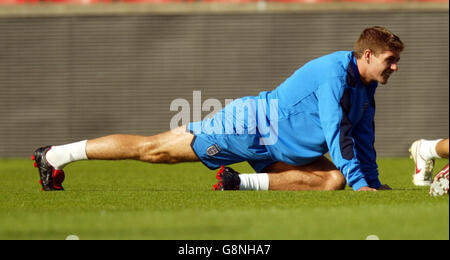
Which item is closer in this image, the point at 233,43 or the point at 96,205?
the point at 96,205

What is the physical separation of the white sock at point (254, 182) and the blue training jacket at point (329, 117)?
205mm

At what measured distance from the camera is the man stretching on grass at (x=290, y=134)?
495 centimetres

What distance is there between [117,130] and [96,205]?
26.9 feet

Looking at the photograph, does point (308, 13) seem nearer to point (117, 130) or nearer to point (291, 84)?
point (117, 130)

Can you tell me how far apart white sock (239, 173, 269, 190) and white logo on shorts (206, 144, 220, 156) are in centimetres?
29

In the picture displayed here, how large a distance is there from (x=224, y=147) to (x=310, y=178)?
0.68 meters

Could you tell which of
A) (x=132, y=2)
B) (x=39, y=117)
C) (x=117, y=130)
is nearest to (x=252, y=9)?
(x=132, y=2)

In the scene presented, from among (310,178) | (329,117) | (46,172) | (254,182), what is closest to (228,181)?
(254,182)

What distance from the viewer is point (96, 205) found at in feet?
14.9

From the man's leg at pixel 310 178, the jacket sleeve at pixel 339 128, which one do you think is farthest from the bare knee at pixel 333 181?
the jacket sleeve at pixel 339 128

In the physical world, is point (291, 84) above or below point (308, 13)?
below

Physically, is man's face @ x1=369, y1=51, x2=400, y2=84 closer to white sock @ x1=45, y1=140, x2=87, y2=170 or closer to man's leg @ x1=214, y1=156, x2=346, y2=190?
man's leg @ x1=214, y1=156, x2=346, y2=190

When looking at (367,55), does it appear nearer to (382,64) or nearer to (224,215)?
(382,64)

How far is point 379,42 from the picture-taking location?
4.92 m
